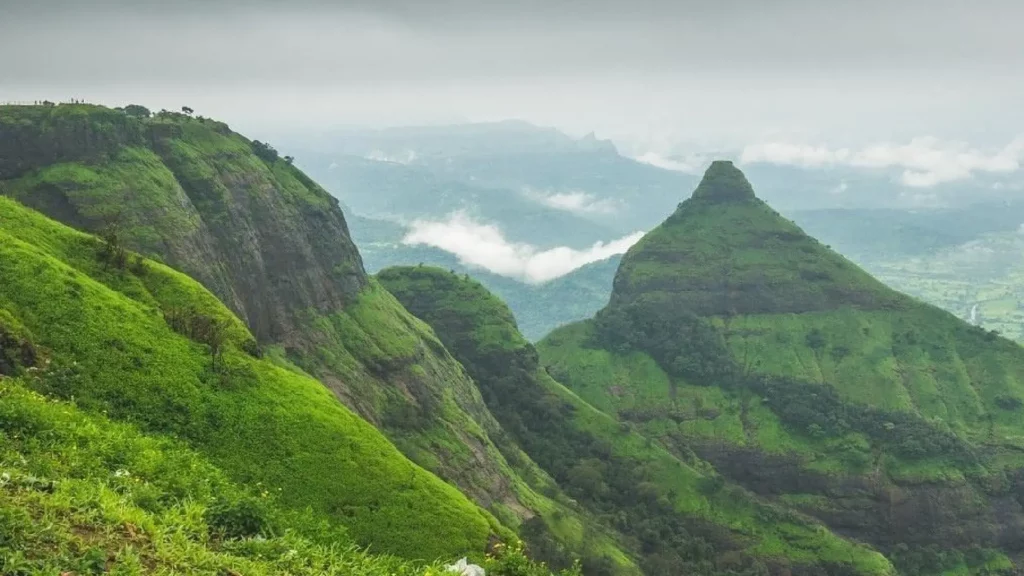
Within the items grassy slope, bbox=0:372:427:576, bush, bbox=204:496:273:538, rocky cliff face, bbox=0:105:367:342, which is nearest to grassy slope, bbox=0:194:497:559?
grassy slope, bbox=0:372:427:576

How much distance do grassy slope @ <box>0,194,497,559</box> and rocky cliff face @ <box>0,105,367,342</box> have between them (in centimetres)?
4556

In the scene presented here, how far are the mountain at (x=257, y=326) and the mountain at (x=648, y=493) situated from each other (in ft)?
83.8

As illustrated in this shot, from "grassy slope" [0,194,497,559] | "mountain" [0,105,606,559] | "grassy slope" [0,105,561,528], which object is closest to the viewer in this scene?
"grassy slope" [0,194,497,559]

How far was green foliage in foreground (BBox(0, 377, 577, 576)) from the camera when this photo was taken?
20531 millimetres

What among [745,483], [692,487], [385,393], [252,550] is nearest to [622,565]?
[385,393]

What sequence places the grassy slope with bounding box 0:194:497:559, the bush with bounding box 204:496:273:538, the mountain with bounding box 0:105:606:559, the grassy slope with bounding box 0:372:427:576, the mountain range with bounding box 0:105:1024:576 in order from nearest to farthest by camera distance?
the grassy slope with bounding box 0:372:427:576, the bush with bounding box 204:496:273:538, the mountain range with bounding box 0:105:1024:576, the grassy slope with bounding box 0:194:497:559, the mountain with bounding box 0:105:606:559

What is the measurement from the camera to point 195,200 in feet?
363

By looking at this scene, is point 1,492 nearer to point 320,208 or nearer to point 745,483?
point 320,208

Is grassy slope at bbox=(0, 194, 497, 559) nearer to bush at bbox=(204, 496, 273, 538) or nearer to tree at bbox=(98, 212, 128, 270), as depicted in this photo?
tree at bbox=(98, 212, 128, 270)

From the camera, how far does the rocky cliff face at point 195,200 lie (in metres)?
91.4

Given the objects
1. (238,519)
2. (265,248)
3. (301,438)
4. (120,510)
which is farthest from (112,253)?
(265,248)

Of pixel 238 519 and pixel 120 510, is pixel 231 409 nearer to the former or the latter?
pixel 238 519

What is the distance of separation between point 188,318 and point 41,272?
31.5 feet

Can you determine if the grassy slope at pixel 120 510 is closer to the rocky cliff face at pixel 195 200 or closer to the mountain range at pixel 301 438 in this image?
the mountain range at pixel 301 438
